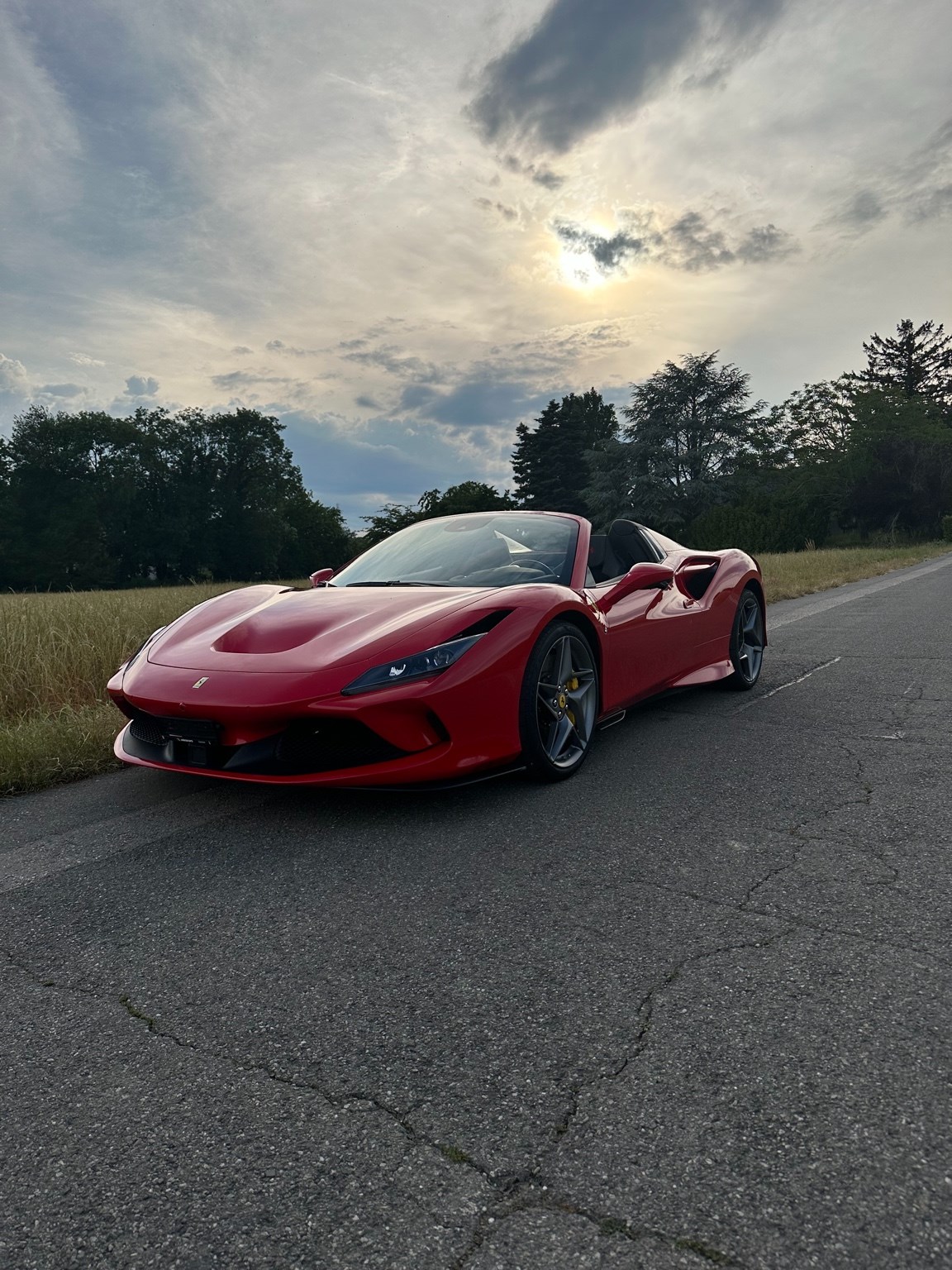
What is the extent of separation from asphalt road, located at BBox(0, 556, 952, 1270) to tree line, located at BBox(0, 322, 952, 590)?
39720 mm

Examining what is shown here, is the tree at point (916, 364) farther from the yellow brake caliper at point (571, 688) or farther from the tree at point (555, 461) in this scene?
the yellow brake caliper at point (571, 688)

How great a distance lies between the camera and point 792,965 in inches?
A: 78.8

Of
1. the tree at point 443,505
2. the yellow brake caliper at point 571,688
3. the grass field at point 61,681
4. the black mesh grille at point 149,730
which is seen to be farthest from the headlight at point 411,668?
the tree at point 443,505

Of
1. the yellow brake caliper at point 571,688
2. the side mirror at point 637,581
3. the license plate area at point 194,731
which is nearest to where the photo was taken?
the license plate area at point 194,731

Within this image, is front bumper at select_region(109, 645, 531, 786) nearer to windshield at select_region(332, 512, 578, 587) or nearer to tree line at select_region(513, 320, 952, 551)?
windshield at select_region(332, 512, 578, 587)

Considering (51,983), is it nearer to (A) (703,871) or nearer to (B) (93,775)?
(A) (703,871)

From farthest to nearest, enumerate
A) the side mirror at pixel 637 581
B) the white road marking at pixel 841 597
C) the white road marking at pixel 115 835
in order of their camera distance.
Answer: the white road marking at pixel 841 597
the side mirror at pixel 637 581
the white road marking at pixel 115 835

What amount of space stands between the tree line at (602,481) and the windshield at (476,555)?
37.7 m

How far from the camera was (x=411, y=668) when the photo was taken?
3.07m

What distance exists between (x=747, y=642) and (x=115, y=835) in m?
4.00

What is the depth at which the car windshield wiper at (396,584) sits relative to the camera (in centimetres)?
399

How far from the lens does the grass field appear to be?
3.91 metres

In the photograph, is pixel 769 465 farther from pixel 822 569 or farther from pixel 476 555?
pixel 476 555

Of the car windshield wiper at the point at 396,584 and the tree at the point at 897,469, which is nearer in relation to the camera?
the car windshield wiper at the point at 396,584
